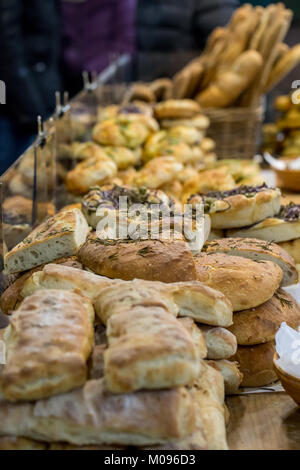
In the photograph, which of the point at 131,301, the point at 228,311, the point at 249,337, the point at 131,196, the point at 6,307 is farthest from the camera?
the point at 131,196

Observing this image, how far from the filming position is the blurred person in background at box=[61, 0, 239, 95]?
7.15 metres

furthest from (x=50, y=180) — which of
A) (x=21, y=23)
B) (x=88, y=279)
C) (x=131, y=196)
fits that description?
(x=21, y=23)

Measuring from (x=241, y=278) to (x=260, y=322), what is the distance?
6.6 inches

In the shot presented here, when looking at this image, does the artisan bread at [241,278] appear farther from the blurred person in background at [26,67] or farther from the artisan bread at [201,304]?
the blurred person in background at [26,67]

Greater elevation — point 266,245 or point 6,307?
point 266,245

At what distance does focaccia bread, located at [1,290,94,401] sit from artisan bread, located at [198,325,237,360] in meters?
0.36

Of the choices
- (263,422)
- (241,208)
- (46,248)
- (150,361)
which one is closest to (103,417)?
(150,361)

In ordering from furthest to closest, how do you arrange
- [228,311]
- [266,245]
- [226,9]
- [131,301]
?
1. [226,9]
2. [266,245]
3. [228,311]
4. [131,301]

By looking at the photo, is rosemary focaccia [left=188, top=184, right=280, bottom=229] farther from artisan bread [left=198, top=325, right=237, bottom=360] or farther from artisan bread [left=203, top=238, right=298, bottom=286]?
artisan bread [left=198, top=325, right=237, bottom=360]

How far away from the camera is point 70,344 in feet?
4.23

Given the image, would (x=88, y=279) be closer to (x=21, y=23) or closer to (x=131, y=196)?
(x=131, y=196)

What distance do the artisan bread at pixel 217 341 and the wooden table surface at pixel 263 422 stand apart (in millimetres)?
230

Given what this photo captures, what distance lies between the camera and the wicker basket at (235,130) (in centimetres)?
513

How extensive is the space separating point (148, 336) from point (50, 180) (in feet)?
6.87
